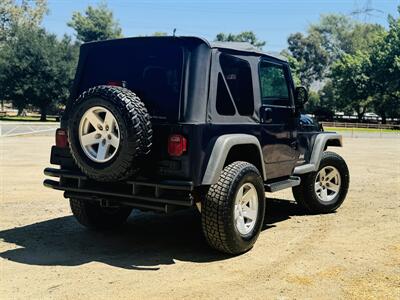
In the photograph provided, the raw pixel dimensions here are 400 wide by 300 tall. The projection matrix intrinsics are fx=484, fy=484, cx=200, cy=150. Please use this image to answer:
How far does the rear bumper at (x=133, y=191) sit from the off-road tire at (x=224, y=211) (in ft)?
0.89

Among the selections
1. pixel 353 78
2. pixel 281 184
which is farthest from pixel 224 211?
pixel 353 78

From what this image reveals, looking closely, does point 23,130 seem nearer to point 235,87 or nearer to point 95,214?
point 95,214

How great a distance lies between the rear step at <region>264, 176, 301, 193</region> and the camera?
5.70 m

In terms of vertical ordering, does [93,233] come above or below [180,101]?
below

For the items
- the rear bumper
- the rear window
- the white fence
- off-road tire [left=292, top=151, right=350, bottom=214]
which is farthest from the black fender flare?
the white fence

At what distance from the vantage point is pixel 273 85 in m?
6.02

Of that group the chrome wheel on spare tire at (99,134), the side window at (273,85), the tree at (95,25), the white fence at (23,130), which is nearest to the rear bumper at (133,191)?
the chrome wheel on spare tire at (99,134)

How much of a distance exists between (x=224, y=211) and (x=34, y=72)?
50340mm

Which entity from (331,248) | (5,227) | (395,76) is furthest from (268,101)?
(395,76)

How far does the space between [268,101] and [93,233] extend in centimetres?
270

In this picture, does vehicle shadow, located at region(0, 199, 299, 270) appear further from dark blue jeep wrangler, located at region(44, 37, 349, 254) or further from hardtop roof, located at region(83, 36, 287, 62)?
hardtop roof, located at region(83, 36, 287, 62)

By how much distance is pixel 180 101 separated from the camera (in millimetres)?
4773

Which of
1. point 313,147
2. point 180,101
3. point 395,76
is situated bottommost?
point 313,147

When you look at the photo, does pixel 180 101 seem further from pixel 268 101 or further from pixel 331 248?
pixel 331 248
